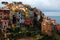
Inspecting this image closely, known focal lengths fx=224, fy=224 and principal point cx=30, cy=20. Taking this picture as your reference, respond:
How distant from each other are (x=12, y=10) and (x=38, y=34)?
562 millimetres

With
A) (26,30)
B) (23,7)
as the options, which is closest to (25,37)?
(26,30)

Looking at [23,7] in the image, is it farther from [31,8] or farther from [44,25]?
[44,25]

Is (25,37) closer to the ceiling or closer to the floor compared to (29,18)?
closer to the floor

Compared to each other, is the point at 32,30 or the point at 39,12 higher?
the point at 39,12

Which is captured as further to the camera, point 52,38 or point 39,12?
point 39,12

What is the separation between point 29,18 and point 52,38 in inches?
18.9

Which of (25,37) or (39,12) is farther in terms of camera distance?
(39,12)

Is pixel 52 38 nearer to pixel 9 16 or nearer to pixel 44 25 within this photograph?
pixel 44 25

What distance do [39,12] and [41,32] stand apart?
14.7 inches

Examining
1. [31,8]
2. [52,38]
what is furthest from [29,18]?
[52,38]

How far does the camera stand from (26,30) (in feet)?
10.9

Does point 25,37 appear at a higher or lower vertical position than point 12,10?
lower

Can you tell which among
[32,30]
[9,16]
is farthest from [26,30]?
[9,16]

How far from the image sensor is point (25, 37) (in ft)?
10.7
